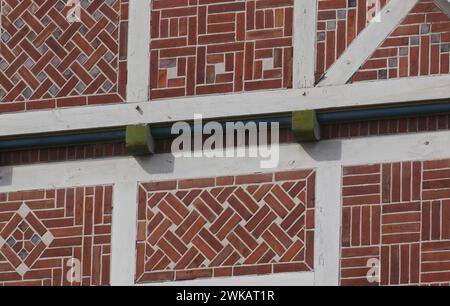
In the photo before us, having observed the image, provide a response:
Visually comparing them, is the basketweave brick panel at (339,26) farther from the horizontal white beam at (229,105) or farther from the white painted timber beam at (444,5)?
the white painted timber beam at (444,5)

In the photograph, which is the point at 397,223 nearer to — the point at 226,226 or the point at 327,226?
the point at 327,226

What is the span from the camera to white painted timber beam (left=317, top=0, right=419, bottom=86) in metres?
27.1

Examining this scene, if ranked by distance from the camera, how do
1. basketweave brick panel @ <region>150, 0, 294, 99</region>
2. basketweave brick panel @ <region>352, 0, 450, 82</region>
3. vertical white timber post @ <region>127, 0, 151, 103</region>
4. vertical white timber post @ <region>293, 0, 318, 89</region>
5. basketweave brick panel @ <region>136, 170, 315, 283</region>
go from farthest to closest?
vertical white timber post @ <region>127, 0, 151, 103</region>, basketweave brick panel @ <region>150, 0, 294, 99</region>, vertical white timber post @ <region>293, 0, 318, 89</region>, basketweave brick panel @ <region>352, 0, 450, 82</region>, basketweave brick panel @ <region>136, 170, 315, 283</region>

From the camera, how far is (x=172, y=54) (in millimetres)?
27562

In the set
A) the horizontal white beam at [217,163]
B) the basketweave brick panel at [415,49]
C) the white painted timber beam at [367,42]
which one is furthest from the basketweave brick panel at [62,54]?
the basketweave brick panel at [415,49]

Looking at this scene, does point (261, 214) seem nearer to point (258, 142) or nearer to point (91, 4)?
point (258, 142)

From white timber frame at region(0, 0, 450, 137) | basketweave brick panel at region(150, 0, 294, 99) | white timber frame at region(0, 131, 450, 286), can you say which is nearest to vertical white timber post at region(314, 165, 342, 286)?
white timber frame at region(0, 131, 450, 286)

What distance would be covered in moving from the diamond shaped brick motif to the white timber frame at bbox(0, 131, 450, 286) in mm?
241

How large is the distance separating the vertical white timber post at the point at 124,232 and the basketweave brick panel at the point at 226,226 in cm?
5

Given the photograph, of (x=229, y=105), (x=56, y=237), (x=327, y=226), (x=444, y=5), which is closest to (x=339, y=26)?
(x=444, y=5)

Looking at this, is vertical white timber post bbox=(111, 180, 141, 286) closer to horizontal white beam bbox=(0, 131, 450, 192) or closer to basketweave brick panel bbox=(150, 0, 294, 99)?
horizontal white beam bbox=(0, 131, 450, 192)

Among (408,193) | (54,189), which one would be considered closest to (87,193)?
(54,189)

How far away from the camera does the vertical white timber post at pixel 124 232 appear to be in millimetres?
27094

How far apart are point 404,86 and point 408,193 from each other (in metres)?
0.79
